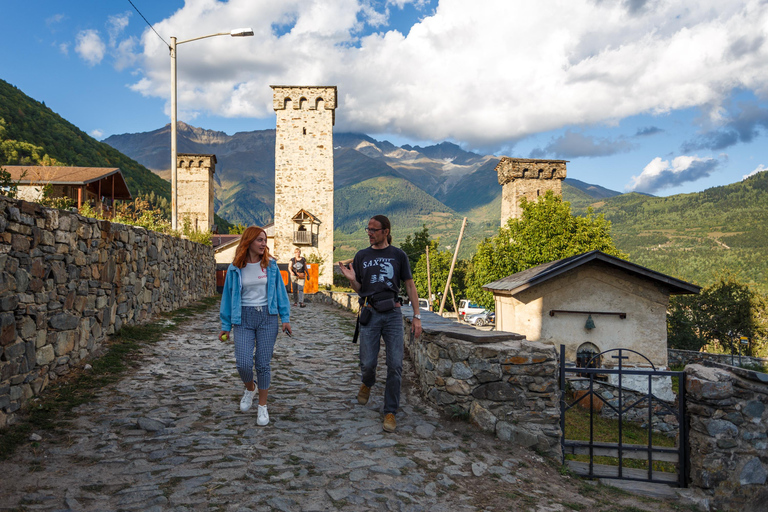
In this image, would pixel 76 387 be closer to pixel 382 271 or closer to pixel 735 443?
pixel 382 271

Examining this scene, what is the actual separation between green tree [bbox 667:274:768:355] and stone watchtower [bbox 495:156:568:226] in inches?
555

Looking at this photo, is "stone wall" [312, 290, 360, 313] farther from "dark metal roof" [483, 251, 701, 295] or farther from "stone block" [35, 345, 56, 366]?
"stone block" [35, 345, 56, 366]

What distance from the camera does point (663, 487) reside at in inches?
176

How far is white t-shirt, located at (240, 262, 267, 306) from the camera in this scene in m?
4.41

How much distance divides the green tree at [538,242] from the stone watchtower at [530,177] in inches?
315

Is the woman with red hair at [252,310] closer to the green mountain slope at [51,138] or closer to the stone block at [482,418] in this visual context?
the stone block at [482,418]

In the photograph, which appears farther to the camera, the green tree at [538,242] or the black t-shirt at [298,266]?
the green tree at [538,242]

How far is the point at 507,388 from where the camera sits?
→ 4.60 metres

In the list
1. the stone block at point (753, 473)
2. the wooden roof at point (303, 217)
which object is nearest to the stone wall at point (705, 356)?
the wooden roof at point (303, 217)

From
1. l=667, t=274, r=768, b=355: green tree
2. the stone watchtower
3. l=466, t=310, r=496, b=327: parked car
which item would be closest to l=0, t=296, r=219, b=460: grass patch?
l=466, t=310, r=496, b=327: parked car

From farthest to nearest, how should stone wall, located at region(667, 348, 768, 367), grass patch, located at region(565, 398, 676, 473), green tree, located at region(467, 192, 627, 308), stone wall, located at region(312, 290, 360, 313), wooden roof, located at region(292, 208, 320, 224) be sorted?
wooden roof, located at region(292, 208, 320, 224) → green tree, located at region(467, 192, 627, 308) → stone wall, located at region(667, 348, 768, 367) → stone wall, located at region(312, 290, 360, 313) → grass patch, located at region(565, 398, 676, 473)

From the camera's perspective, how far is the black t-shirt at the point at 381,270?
444cm

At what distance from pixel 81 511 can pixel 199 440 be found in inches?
46.2

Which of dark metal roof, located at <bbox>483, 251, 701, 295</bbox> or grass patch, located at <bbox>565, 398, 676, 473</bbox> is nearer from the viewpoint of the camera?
grass patch, located at <bbox>565, 398, 676, 473</bbox>
